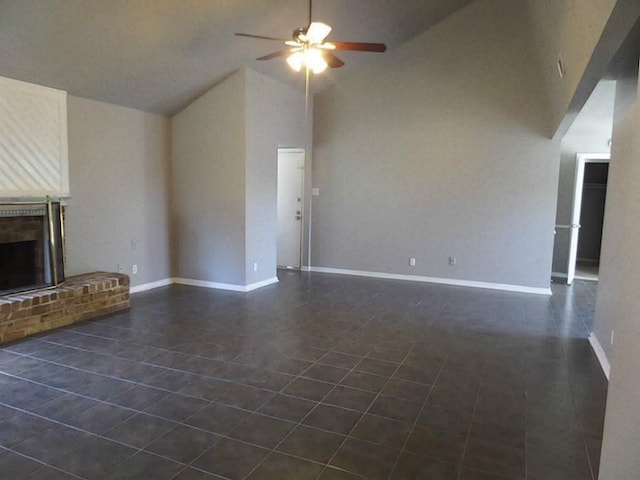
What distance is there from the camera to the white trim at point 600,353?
11.2 feet

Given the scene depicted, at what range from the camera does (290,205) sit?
7.78 meters

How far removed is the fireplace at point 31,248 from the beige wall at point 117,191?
44 centimetres

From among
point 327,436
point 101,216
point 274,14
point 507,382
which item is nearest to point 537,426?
point 507,382

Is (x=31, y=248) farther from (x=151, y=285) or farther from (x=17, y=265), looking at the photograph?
(x=151, y=285)

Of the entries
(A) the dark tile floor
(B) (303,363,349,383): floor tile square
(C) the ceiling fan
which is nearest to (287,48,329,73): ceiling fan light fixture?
(C) the ceiling fan

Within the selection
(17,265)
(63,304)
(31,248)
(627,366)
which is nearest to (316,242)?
(63,304)

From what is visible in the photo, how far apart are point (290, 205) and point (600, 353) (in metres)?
5.26

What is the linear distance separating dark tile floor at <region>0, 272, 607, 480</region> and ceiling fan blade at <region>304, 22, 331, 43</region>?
265cm

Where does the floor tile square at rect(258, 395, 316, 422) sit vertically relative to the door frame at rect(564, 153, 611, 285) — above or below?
below

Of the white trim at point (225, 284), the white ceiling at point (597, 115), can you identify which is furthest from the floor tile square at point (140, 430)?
the white ceiling at point (597, 115)

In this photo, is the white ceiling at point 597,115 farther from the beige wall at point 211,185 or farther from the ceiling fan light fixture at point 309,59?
the beige wall at point 211,185

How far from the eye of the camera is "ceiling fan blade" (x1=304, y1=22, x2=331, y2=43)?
11.4ft

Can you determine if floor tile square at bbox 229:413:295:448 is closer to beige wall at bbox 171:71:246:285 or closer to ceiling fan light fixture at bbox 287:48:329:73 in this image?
ceiling fan light fixture at bbox 287:48:329:73

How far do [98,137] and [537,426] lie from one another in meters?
5.26
